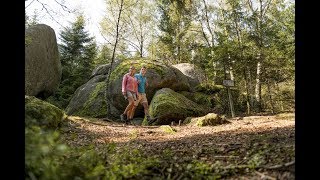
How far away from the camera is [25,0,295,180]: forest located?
10.9 feet

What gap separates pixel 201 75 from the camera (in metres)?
20.7

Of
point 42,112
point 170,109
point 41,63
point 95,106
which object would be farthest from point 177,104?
point 41,63

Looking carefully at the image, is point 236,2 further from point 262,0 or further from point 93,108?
point 93,108

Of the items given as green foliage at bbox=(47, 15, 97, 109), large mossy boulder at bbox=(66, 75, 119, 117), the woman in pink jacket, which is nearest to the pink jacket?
the woman in pink jacket

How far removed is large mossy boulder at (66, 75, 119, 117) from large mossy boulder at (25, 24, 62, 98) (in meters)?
1.70

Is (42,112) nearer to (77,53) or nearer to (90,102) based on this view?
(90,102)

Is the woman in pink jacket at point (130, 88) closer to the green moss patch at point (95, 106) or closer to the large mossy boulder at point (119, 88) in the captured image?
the large mossy boulder at point (119, 88)

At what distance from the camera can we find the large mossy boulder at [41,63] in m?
16.3

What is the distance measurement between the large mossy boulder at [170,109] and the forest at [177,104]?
61 mm

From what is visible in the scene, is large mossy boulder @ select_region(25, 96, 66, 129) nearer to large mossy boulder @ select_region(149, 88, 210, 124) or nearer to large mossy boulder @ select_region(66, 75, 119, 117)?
large mossy boulder @ select_region(149, 88, 210, 124)

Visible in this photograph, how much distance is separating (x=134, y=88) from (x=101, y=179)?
10.1 meters

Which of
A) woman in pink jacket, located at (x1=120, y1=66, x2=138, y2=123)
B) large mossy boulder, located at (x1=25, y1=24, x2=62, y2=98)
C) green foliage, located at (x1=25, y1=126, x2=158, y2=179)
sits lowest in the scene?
green foliage, located at (x1=25, y1=126, x2=158, y2=179)

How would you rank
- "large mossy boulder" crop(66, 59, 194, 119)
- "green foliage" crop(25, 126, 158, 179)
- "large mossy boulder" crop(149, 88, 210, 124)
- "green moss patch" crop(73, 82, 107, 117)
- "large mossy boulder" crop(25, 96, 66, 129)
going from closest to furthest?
"green foliage" crop(25, 126, 158, 179) < "large mossy boulder" crop(25, 96, 66, 129) < "large mossy boulder" crop(149, 88, 210, 124) < "large mossy boulder" crop(66, 59, 194, 119) < "green moss patch" crop(73, 82, 107, 117)
